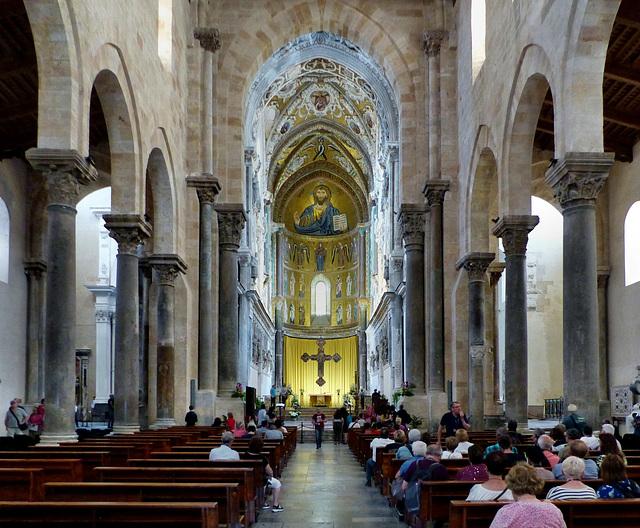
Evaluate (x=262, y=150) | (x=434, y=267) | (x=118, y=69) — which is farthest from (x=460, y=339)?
(x=262, y=150)

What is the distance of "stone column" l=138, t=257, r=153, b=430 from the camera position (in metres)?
25.1

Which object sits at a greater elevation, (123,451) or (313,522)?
(123,451)

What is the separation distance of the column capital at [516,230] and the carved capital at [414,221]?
316 inches

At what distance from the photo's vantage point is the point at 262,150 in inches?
1785

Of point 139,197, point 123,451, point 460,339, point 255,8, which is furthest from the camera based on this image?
point 255,8

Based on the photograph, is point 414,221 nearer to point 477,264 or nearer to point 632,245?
point 477,264

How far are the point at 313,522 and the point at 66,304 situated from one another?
6039mm

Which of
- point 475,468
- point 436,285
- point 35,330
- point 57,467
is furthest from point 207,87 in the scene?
point 475,468

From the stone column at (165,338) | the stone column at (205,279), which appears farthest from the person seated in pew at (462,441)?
the stone column at (205,279)

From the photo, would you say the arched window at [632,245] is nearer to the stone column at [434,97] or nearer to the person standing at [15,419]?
the stone column at [434,97]

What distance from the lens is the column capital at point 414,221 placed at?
27.5 meters

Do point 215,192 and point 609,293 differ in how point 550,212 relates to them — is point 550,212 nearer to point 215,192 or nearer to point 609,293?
point 609,293

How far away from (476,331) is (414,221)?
5135 mm

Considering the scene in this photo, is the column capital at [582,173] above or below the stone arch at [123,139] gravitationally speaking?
below
